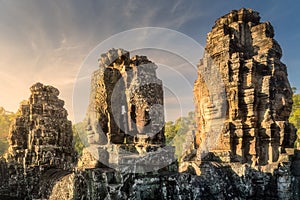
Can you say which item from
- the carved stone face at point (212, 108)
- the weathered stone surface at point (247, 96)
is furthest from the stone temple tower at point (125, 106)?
the carved stone face at point (212, 108)

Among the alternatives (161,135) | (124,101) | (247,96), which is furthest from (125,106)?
(247,96)

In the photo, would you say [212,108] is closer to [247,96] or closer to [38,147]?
[247,96]

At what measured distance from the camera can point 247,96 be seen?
35.9 feet

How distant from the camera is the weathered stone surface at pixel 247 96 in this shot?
10.6 metres

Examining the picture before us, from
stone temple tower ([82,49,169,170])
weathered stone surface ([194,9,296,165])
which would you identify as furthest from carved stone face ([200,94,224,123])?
stone temple tower ([82,49,169,170])

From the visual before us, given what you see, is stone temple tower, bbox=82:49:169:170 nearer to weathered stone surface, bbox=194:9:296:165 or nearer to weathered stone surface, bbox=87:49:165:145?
weathered stone surface, bbox=87:49:165:145

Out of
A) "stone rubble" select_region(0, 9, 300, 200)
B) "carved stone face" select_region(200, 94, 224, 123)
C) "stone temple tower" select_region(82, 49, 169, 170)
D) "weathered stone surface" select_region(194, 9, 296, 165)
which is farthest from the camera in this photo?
"carved stone face" select_region(200, 94, 224, 123)

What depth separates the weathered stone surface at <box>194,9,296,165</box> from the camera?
10.6 metres

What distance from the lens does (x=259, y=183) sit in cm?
748

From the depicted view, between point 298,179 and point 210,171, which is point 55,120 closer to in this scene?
point 210,171

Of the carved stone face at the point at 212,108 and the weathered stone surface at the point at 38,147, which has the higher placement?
the carved stone face at the point at 212,108

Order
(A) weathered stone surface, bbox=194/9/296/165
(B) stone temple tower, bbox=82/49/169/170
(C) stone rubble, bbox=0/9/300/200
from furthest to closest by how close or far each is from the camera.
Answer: (A) weathered stone surface, bbox=194/9/296/165
(B) stone temple tower, bbox=82/49/169/170
(C) stone rubble, bbox=0/9/300/200

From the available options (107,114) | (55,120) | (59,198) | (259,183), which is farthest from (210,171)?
(55,120)

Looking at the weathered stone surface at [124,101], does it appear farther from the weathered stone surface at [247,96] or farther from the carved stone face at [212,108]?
the carved stone face at [212,108]
